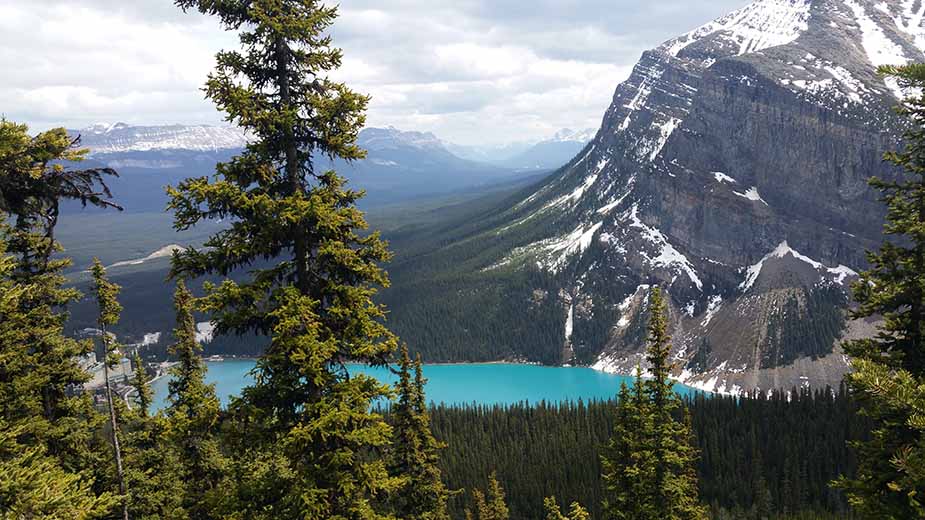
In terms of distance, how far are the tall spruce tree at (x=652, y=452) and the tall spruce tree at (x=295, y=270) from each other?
12273 mm

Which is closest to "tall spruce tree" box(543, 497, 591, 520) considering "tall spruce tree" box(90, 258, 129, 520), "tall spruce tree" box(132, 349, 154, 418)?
"tall spruce tree" box(90, 258, 129, 520)

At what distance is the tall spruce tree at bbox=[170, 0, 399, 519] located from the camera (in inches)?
521

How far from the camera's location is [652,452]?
21969 millimetres

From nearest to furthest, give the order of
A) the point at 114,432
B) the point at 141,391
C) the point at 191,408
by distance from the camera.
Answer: the point at 114,432 < the point at 191,408 < the point at 141,391

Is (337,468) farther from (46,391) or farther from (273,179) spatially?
(46,391)

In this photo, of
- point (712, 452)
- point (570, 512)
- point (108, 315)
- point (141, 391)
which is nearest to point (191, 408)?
point (141, 391)

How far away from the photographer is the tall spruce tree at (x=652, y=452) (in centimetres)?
2159

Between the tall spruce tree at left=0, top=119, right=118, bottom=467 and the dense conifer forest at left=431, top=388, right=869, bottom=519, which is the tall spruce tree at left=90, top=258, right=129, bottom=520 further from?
the dense conifer forest at left=431, top=388, right=869, bottom=519

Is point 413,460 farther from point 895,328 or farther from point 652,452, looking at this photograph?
point 895,328

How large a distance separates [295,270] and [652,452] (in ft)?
52.6

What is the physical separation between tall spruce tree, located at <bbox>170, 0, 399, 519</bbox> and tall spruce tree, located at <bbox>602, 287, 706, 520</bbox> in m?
12.3

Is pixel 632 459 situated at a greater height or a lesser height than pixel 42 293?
lesser

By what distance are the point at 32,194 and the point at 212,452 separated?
49.3 feet

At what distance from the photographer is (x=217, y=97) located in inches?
528
